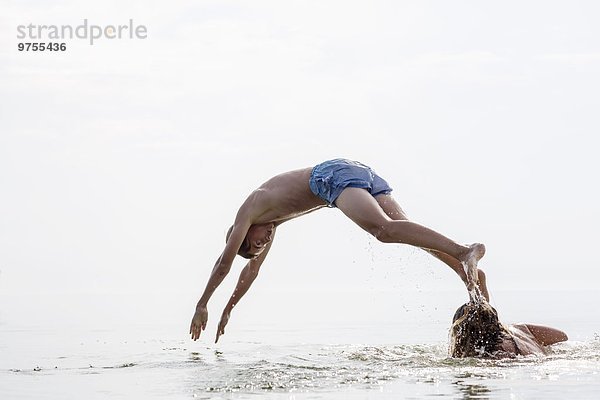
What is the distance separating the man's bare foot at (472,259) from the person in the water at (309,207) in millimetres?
345

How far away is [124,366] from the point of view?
31.4 feet

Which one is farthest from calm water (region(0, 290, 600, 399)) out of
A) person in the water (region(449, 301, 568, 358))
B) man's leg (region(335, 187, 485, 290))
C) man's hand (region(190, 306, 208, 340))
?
man's leg (region(335, 187, 485, 290))

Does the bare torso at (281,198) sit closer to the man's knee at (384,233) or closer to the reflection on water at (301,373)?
the man's knee at (384,233)

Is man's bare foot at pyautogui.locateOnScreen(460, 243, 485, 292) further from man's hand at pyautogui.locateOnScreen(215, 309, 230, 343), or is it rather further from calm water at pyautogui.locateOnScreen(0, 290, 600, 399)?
man's hand at pyautogui.locateOnScreen(215, 309, 230, 343)

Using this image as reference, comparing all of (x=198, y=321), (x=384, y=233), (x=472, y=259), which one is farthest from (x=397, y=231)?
(x=198, y=321)

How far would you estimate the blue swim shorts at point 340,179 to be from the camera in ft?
33.3

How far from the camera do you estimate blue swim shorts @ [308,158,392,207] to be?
1016cm

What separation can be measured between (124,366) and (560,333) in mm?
4466

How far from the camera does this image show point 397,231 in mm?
9352

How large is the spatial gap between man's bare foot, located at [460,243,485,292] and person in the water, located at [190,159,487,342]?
35 centimetres

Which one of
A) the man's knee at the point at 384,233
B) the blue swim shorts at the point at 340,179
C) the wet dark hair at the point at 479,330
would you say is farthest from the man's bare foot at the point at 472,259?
the blue swim shorts at the point at 340,179

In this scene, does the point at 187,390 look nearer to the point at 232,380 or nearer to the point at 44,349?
the point at 232,380

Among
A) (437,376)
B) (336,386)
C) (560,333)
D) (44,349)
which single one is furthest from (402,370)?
(44,349)

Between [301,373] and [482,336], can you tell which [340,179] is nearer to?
[482,336]
